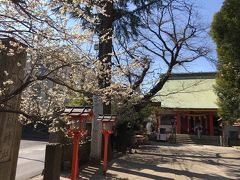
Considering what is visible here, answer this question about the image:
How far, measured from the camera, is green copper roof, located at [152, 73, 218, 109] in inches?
1441

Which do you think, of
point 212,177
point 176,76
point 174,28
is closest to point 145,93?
point 174,28

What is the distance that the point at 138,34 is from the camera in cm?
1955

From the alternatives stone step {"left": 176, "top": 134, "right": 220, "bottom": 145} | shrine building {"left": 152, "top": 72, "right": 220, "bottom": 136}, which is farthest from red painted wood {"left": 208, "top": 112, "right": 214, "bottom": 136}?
stone step {"left": 176, "top": 134, "right": 220, "bottom": 145}

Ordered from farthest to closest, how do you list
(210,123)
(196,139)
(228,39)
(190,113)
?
(190,113)
(210,123)
(196,139)
(228,39)

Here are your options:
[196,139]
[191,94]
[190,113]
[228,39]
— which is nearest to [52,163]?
[228,39]

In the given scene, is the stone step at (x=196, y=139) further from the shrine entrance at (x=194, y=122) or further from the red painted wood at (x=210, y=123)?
the shrine entrance at (x=194, y=122)

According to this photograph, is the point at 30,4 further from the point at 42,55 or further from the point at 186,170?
→ the point at 186,170

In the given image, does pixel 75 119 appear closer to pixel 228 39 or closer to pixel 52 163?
pixel 52 163

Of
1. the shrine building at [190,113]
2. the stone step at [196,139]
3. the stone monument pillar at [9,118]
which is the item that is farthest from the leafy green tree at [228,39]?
the stone monument pillar at [9,118]

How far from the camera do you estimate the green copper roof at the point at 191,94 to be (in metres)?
36.6

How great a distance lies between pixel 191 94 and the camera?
40.4 m

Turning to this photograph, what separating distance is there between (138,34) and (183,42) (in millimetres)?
3171

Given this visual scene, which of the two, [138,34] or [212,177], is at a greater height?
[138,34]

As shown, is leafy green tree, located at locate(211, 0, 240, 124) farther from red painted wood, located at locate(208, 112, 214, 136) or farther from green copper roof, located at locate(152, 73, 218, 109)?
red painted wood, located at locate(208, 112, 214, 136)
